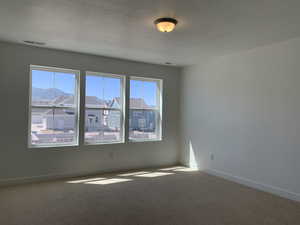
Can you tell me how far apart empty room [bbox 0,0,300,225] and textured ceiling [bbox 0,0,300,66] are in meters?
0.02

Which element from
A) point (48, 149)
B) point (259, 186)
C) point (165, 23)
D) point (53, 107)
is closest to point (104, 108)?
point (53, 107)

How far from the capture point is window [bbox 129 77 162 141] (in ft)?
17.6

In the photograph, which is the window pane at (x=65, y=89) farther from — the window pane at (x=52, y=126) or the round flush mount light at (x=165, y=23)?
the round flush mount light at (x=165, y=23)

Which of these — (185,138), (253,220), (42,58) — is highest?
(42,58)

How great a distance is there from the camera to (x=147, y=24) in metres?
3.00

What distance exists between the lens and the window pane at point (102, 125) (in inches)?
188

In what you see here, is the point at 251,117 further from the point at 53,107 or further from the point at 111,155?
the point at 53,107

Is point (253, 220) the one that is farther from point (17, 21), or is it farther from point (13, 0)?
point (17, 21)

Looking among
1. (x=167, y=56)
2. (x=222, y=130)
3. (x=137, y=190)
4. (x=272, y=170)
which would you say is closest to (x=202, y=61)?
(x=167, y=56)

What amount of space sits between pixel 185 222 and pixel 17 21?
3.49m

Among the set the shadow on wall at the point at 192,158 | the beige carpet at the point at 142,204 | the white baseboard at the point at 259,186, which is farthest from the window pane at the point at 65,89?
the white baseboard at the point at 259,186

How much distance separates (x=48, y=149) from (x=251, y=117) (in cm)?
396

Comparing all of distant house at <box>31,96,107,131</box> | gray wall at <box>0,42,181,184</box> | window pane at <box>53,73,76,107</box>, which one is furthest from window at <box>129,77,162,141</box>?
window pane at <box>53,73,76,107</box>

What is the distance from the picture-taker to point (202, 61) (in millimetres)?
5105
